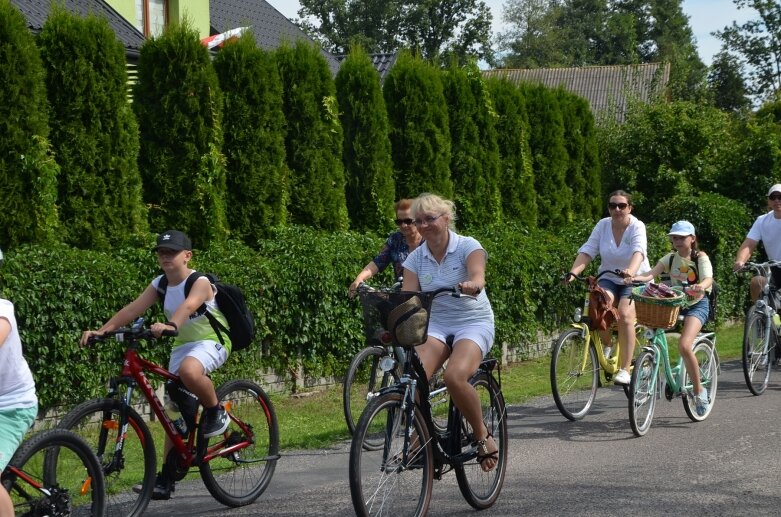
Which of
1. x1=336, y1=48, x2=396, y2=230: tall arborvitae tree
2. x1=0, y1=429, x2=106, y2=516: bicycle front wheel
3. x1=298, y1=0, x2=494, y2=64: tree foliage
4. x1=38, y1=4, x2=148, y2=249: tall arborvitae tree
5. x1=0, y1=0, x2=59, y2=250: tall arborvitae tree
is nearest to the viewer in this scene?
x1=0, y1=429, x2=106, y2=516: bicycle front wheel

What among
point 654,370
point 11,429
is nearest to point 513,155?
point 654,370

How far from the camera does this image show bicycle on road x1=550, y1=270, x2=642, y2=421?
963 cm

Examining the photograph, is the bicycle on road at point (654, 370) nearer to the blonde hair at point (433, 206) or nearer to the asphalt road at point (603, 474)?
the asphalt road at point (603, 474)

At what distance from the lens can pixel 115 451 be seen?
6.00m

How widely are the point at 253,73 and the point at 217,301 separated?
6382 mm

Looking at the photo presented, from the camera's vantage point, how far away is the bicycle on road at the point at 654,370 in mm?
9047

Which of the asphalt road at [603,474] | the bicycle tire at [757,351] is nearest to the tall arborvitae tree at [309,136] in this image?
the asphalt road at [603,474]

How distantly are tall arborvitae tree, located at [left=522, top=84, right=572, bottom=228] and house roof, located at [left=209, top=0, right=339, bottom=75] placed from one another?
11116 millimetres

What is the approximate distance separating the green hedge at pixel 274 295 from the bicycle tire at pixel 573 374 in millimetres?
2675

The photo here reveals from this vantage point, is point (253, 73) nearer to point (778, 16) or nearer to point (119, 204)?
point (119, 204)

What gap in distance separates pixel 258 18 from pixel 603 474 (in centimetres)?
2454

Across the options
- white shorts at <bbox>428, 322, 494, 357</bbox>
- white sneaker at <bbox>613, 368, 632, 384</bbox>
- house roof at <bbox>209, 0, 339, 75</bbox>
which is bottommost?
white sneaker at <bbox>613, 368, 632, 384</bbox>

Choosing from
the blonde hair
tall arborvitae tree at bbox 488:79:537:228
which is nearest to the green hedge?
tall arborvitae tree at bbox 488:79:537:228

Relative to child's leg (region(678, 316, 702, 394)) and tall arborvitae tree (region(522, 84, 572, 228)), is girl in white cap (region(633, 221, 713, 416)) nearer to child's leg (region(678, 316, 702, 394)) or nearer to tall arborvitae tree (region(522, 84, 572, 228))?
child's leg (region(678, 316, 702, 394))
